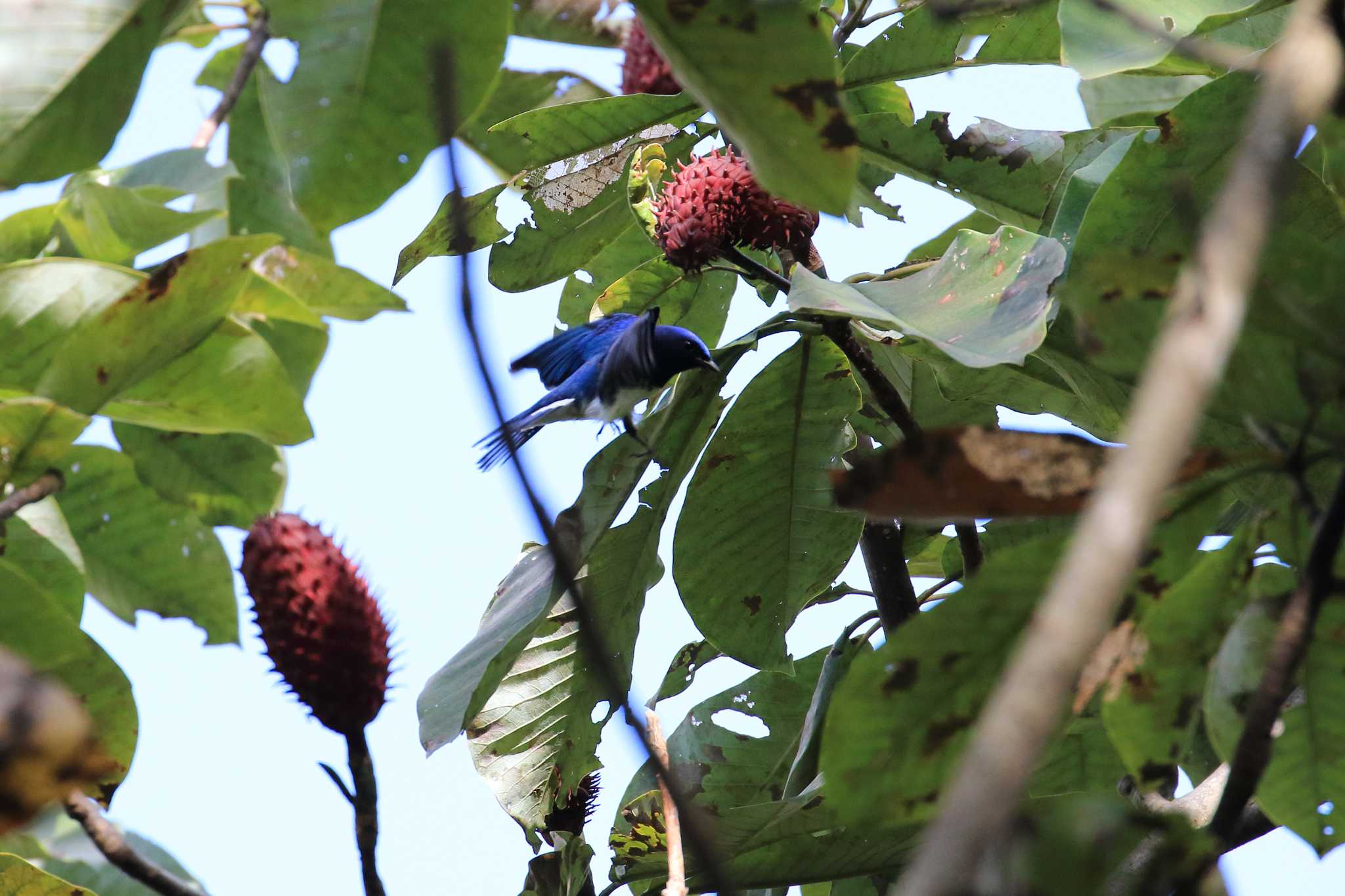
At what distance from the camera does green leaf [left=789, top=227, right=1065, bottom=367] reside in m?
1.26

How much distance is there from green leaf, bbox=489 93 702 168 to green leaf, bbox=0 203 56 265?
0.61m

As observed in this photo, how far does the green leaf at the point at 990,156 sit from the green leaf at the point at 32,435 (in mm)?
1156

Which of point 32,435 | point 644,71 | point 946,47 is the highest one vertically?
point 644,71

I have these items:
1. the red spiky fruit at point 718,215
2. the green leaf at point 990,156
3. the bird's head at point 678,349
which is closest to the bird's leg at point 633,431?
the bird's head at point 678,349

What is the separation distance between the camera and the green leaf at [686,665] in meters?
2.19

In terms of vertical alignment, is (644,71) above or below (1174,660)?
above

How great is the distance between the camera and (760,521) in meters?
1.81

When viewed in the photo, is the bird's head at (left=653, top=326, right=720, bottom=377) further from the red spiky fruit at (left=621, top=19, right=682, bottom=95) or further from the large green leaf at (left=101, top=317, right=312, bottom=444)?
the red spiky fruit at (left=621, top=19, right=682, bottom=95)

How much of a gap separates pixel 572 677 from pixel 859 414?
0.64 m

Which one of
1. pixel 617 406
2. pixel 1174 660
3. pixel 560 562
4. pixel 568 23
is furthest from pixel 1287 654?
pixel 568 23

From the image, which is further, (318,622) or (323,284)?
(323,284)

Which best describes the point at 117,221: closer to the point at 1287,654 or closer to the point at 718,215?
the point at 718,215

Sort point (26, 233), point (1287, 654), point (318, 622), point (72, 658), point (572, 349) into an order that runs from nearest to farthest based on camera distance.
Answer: point (1287, 654) → point (318, 622) → point (72, 658) → point (26, 233) → point (572, 349)

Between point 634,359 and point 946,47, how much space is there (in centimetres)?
66
